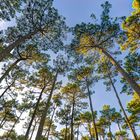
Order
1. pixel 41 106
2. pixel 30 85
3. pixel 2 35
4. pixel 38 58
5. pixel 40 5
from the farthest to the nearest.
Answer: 1. pixel 41 106
2. pixel 30 85
3. pixel 38 58
4. pixel 2 35
5. pixel 40 5

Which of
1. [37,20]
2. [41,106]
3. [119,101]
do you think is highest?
[37,20]

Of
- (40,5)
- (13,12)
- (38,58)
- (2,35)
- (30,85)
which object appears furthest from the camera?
(30,85)

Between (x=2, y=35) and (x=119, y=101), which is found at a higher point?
(x=2, y=35)

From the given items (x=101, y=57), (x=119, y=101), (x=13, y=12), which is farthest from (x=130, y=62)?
(x=13, y=12)

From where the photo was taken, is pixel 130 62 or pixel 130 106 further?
pixel 130 106

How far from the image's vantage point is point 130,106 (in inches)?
787

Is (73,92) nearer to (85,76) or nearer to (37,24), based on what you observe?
(85,76)

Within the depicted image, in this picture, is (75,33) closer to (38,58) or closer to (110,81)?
(38,58)

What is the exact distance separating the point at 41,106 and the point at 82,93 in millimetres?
5940

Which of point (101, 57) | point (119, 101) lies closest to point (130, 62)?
point (101, 57)

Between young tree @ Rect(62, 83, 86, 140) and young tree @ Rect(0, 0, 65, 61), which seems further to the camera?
young tree @ Rect(62, 83, 86, 140)

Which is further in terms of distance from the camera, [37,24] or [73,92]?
[73,92]

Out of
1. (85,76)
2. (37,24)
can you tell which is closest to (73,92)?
(85,76)

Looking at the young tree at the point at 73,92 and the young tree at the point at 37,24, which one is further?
the young tree at the point at 73,92
